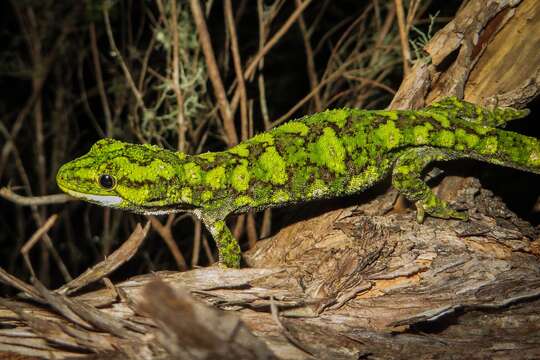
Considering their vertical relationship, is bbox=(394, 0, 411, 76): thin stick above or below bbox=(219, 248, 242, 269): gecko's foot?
above

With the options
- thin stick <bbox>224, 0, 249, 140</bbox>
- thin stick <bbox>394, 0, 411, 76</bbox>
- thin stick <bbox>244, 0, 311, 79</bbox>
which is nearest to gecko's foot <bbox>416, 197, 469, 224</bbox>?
thin stick <bbox>394, 0, 411, 76</bbox>

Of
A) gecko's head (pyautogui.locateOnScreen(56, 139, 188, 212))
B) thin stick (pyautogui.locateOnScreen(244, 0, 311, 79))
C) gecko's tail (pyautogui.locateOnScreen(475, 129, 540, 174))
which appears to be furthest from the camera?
thin stick (pyautogui.locateOnScreen(244, 0, 311, 79))

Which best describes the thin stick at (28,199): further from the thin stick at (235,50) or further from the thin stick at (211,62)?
the thin stick at (235,50)

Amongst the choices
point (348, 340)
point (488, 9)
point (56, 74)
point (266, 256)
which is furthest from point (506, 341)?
point (56, 74)

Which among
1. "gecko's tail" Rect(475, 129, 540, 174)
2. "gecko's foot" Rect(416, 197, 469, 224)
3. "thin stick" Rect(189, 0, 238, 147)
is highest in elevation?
"thin stick" Rect(189, 0, 238, 147)

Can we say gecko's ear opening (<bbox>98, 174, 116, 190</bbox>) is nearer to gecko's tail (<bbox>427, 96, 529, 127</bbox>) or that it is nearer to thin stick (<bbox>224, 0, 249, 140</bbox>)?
thin stick (<bbox>224, 0, 249, 140</bbox>)

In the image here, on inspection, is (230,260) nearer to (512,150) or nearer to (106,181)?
(106,181)

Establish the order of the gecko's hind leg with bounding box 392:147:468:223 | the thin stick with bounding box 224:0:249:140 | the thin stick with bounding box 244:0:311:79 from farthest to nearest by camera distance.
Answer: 1. the thin stick with bounding box 244:0:311:79
2. the thin stick with bounding box 224:0:249:140
3. the gecko's hind leg with bounding box 392:147:468:223

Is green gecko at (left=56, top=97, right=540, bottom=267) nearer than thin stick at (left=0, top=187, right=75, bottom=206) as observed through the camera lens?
No

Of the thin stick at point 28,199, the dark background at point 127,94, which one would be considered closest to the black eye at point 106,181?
the thin stick at point 28,199
